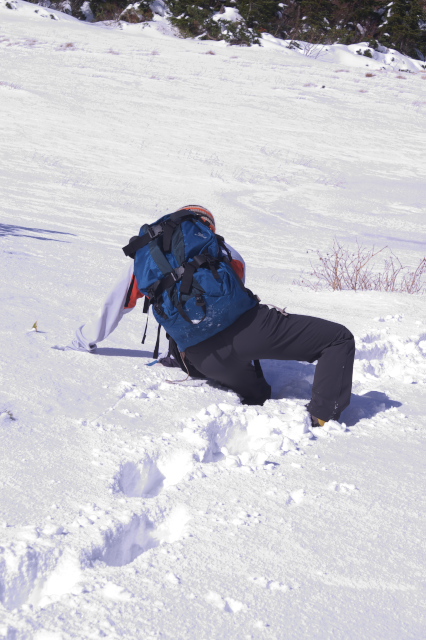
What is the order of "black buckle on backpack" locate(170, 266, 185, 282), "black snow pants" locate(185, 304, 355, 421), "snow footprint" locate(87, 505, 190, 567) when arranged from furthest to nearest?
"black snow pants" locate(185, 304, 355, 421) → "black buckle on backpack" locate(170, 266, 185, 282) → "snow footprint" locate(87, 505, 190, 567)

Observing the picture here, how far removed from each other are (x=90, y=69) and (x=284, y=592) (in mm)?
23573

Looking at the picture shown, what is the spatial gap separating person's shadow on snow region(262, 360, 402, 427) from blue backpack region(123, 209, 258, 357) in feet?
2.53

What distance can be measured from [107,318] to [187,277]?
72 cm

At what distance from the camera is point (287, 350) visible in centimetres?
332

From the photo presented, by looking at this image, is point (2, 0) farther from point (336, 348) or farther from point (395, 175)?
point (336, 348)

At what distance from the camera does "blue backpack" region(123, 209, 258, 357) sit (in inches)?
123

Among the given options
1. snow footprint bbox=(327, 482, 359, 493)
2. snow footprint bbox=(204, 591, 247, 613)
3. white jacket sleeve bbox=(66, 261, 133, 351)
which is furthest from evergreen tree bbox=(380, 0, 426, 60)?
snow footprint bbox=(204, 591, 247, 613)

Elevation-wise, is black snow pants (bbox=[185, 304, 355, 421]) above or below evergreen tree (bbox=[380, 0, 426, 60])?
below

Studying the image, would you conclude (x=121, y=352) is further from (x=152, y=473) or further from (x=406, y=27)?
(x=406, y=27)

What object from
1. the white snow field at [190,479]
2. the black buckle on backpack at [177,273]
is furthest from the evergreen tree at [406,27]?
the black buckle on backpack at [177,273]

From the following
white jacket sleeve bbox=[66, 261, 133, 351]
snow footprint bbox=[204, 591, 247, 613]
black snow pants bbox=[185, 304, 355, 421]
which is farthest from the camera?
white jacket sleeve bbox=[66, 261, 133, 351]

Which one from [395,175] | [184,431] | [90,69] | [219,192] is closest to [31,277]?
[184,431]

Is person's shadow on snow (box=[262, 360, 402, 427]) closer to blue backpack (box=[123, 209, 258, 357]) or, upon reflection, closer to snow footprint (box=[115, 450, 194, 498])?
blue backpack (box=[123, 209, 258, 357])

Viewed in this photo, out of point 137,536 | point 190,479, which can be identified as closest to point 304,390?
point 190,479
